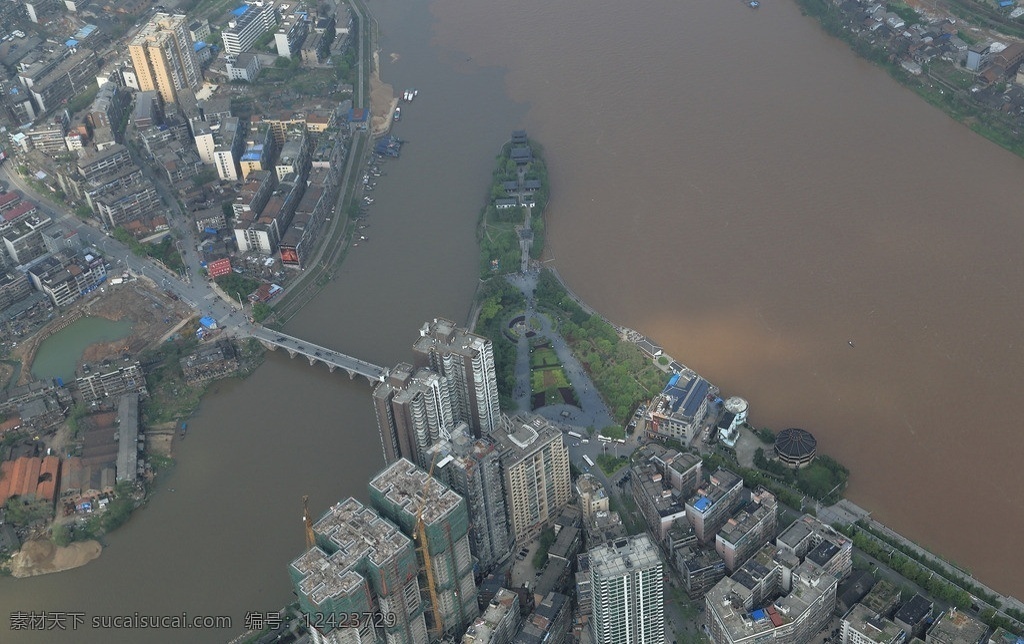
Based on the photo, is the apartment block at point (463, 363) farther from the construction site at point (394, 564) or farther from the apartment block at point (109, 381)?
the apartment block at point (109, 381)

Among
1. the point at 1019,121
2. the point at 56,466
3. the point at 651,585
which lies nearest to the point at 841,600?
the point at 651,585

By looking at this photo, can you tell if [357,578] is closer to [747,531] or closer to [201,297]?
[747,531]

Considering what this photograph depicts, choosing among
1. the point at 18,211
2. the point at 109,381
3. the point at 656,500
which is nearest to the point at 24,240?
the point at 18,211

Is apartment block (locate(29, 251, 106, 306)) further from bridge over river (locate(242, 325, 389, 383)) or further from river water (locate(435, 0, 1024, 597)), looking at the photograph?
river water (locate(435, 0, 1024, 597))

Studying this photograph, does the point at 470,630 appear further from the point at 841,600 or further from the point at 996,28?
the point at 996,28

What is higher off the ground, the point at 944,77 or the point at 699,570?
the point at 944,77

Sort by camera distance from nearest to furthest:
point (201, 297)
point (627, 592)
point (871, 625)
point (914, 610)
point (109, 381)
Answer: point (627, 592), point (871, 625), point (914, 610), point (109, 381), point (201, 297)
